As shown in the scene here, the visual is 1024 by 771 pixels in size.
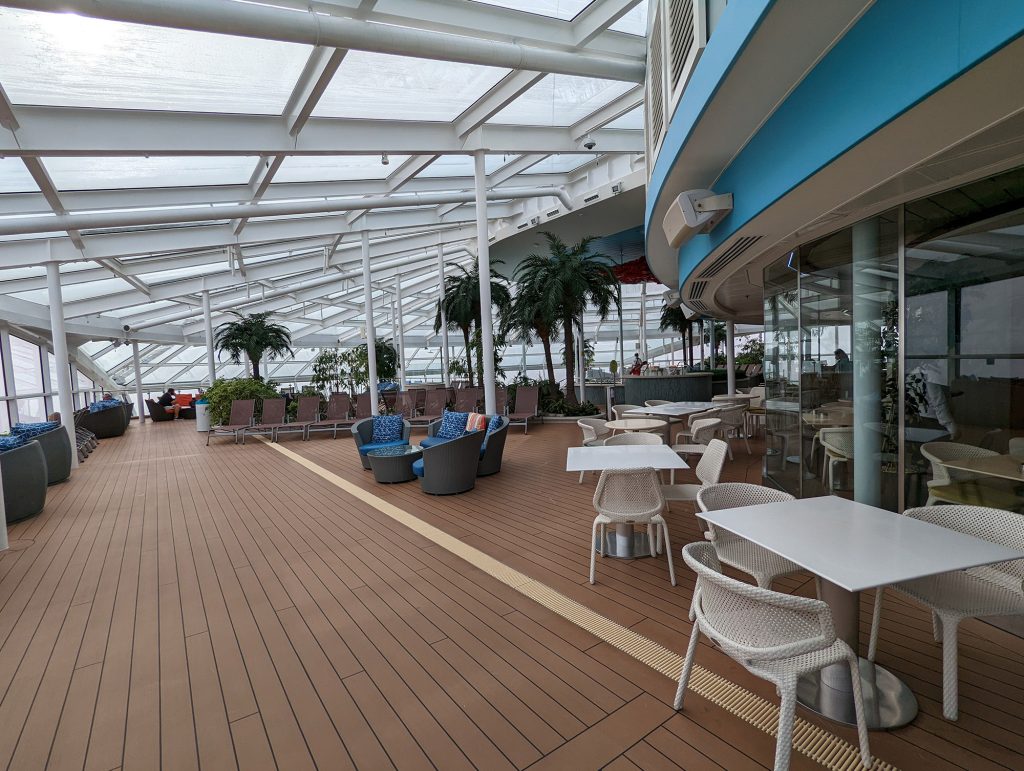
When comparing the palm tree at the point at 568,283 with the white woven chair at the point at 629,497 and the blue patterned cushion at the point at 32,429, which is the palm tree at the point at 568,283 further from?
the blue patterned cushion at the point at 32,429

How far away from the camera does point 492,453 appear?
6738mm

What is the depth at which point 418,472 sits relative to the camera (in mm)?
6137

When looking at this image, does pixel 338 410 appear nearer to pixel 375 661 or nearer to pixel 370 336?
pixel 370 336

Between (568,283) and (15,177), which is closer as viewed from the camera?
(15,177)

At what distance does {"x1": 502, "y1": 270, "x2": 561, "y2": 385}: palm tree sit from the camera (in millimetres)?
11102

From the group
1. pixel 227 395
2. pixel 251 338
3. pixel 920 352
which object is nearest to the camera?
pixel 920 352

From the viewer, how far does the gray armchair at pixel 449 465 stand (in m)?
5.83

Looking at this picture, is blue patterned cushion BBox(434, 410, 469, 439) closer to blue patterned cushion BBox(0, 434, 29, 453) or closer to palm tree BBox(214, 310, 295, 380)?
blue patterned cushion BBox(0, 434, 29, 453)

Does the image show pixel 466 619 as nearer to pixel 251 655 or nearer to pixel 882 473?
pixel 251 655

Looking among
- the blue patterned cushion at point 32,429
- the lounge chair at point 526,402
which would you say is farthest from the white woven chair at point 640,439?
the blue patterned cushion at point 32,429

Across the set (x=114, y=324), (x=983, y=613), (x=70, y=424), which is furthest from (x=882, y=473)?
(x=114, y=324)

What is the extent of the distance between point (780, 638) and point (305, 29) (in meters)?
4.95

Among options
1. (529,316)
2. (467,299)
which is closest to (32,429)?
(467,299)

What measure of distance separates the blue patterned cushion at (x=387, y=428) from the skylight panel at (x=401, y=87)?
4.28m
